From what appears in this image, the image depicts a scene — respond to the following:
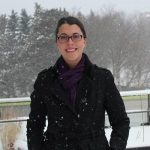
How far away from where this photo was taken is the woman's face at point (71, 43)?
1464mm

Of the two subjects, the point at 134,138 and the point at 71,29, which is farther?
the point at 134,138

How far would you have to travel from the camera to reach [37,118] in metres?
1.52

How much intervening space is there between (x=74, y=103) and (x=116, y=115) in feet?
0.53

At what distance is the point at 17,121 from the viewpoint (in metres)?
4.61

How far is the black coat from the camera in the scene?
1.42 m

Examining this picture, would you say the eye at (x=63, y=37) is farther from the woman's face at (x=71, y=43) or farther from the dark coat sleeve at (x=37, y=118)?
the dark coat sleeve at (x=37, y=118)

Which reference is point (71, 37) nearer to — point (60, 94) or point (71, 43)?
point (71, 43)

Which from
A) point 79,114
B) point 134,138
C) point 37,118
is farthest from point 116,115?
point 134,138

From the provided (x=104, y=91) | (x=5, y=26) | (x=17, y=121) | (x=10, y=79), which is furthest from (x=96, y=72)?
(x=5, y=26)

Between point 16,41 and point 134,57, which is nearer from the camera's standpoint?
point 16,41

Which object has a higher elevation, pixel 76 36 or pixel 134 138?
pixel 76 36

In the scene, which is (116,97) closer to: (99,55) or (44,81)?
(44,81)

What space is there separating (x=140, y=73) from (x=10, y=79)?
875 cm

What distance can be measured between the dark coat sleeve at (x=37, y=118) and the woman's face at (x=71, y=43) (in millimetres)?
124
